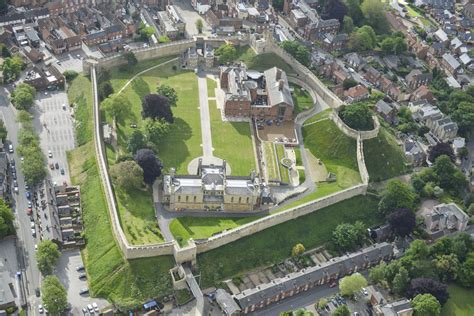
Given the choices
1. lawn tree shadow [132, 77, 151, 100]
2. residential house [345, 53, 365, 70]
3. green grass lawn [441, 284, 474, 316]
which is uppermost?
lawn tree shadow [132, 77, 151, 100]

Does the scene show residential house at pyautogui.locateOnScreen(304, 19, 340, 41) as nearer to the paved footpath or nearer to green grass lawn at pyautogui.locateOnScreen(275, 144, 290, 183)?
the paved footpath

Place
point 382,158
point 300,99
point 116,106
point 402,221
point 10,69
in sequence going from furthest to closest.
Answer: point 300,99, point 10,69, point 382,158, point 116,106, point 402,221

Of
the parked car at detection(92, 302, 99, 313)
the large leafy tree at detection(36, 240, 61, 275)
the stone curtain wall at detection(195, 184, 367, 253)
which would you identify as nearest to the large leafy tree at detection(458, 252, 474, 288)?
the stone curtain wall at detection(195, 184, 367, 253)

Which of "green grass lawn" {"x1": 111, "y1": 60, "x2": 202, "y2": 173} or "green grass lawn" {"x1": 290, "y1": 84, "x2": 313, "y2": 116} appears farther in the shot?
"green grass lawn" {"x1": 290, "y1": 84, "x2": 313, "y2": 116}

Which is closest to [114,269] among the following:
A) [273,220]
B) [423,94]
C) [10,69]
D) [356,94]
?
[273,220]

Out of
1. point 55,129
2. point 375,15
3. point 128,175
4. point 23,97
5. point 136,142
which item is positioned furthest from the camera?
point 375,15

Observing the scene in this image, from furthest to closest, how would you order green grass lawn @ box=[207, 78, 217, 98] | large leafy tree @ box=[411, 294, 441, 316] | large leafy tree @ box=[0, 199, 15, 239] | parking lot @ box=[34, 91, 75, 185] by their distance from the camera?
1. green grass lawn @ box=[207, 78, 217, 98]
2. parking lot @ box=[34, 91, 75, 185]
3. large leafy tree @ box=[0, 199, 15, 239]
4. large leafy tree @ box=[411, 294, 441, 316]

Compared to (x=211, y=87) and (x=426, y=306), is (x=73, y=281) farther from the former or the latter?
(x=211, y=87)
